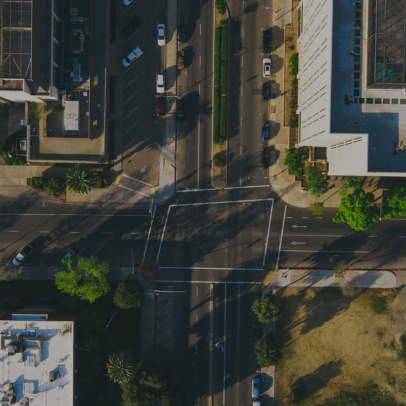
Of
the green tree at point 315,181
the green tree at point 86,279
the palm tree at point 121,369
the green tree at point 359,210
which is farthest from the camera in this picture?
the green tree at point 315,181

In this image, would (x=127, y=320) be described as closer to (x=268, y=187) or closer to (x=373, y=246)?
(x=268, y=187)

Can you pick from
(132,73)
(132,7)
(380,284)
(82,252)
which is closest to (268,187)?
(380,284)

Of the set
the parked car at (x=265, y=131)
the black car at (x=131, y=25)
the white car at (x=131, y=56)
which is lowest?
the parked car at (x=265, y=131)

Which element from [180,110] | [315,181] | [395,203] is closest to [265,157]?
[315,181]

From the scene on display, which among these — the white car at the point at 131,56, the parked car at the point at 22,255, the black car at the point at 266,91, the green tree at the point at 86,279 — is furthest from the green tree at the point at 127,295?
the black car at the point at 266,91

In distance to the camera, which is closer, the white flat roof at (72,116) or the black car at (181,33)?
the white flat roof at (72,116)

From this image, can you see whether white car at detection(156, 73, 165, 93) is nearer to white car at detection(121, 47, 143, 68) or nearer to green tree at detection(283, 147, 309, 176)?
white car at detection(121, 47, 143, 68)

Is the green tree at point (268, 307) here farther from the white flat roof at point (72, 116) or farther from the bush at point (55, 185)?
the white flat roof at point (72, 116)

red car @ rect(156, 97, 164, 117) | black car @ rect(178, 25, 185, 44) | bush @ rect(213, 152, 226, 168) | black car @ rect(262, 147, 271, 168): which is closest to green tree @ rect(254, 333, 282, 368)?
black car @ rect(262, 147, 271, 168)
